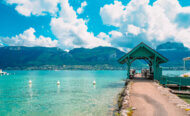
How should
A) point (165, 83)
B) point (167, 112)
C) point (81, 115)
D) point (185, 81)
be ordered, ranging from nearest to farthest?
point (167, 112)
point (81, 115)
point (185, 81)
point (165, 83)

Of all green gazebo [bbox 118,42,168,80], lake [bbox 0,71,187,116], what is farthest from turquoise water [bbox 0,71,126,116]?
green gazebo [bbox 118,42,168,80]

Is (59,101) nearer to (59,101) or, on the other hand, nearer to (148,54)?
(59,101)

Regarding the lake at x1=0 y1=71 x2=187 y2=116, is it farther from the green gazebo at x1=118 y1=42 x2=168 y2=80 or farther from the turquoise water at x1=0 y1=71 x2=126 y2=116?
the green gazebo at x1=118 y1=42 x2=168 y2=80

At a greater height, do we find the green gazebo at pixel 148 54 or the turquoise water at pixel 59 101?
the green gazebo at pixel 148 54

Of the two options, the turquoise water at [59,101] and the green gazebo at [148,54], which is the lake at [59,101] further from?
the green gazebo at [148,54]

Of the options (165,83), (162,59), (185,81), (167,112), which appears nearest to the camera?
(167,112)

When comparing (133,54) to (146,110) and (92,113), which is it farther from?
(146,110)

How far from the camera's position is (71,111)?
49.3 ft

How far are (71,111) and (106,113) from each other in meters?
3.59

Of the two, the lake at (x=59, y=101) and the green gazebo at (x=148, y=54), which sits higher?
the green gazebo at (x=148, y=54)

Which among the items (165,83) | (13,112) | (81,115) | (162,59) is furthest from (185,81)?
(13,112)

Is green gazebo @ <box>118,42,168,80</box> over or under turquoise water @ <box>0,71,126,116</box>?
over

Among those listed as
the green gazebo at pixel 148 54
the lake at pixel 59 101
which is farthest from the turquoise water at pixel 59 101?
the green gazebo at pixel 148 54

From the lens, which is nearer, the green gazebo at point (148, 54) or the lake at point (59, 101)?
the lake at point (59, 101)
